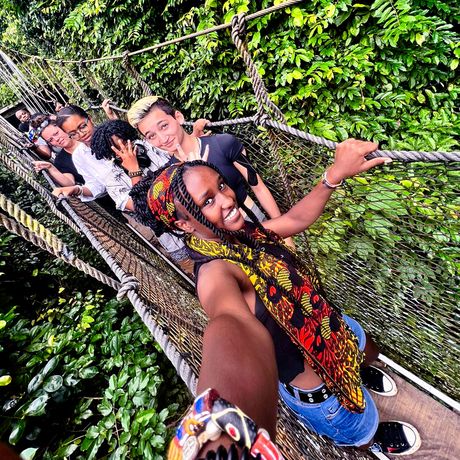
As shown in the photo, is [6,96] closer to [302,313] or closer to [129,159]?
[129,159]

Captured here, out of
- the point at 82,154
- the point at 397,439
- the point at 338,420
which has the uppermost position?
the point at 82,154

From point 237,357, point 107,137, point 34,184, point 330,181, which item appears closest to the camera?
point 237,357

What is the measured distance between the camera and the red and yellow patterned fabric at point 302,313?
2.40 ft

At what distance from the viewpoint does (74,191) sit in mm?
2096

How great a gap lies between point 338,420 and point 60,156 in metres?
2.33

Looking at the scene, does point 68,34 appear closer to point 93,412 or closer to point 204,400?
point 93,412

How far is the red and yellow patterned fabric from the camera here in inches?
28.9

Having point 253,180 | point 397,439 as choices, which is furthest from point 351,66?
point 397,439

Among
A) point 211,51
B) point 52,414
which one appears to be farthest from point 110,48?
point 52,414

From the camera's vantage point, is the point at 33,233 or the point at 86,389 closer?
the point at 33,233

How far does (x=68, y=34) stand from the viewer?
4270 mm

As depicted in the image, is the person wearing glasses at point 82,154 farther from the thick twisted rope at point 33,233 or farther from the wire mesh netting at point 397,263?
the wire mesh netting at point 397,263

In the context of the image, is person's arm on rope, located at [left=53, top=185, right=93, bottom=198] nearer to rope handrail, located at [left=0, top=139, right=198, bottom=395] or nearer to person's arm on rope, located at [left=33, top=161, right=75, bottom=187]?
person's arm on rope, located at [left=33, top=161, right=75, bottom=187]

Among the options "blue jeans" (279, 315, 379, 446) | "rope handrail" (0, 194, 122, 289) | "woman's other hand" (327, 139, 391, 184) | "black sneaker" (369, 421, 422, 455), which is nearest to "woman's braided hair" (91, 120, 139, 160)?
"rope handrail" (0, 194, 122, 289)
